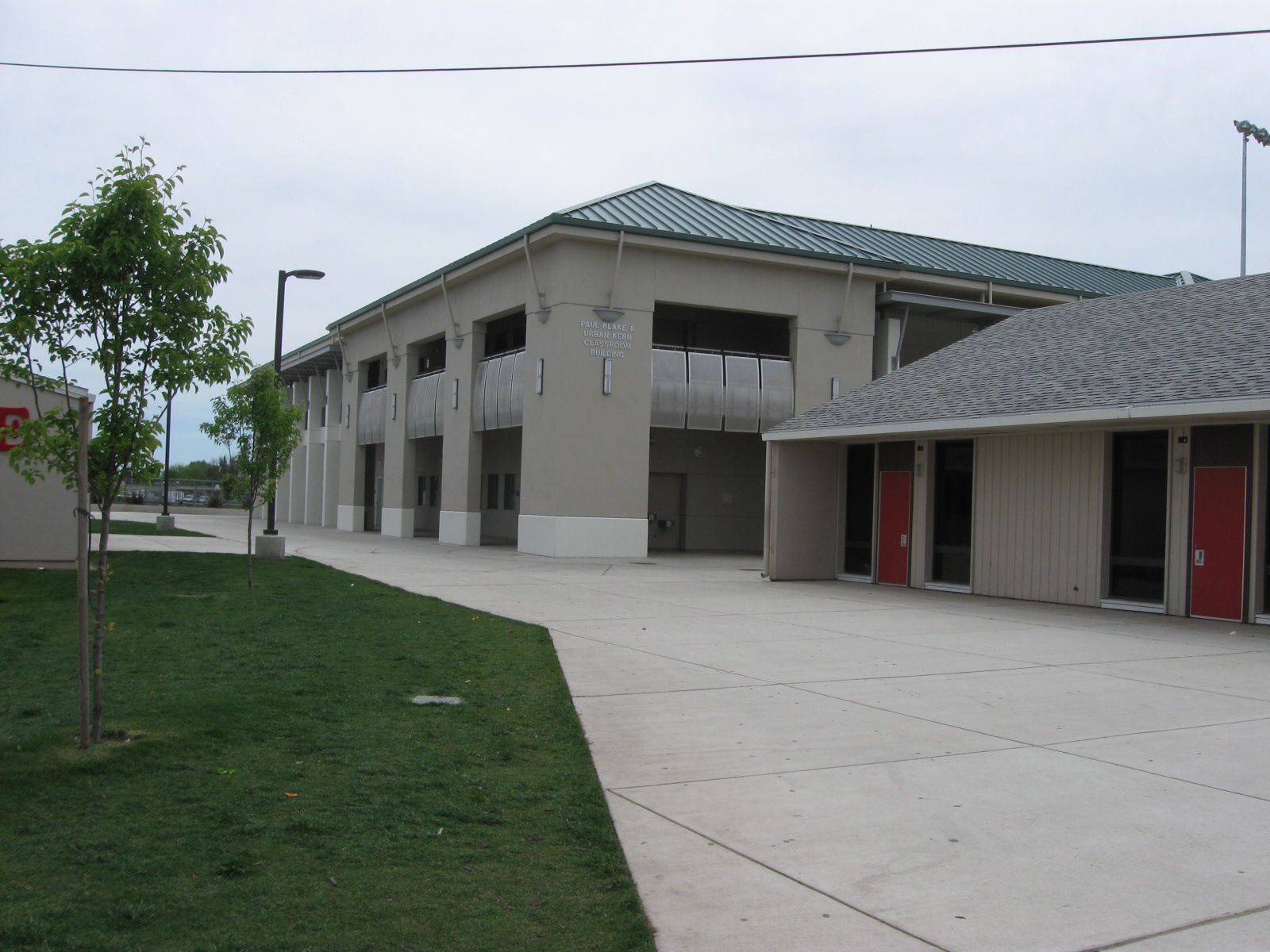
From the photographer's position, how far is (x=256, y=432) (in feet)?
60.0

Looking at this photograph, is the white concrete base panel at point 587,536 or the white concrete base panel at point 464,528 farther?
the white concrete base panel at point 464,528

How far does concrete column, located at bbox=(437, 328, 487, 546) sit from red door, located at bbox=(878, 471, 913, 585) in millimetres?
14709

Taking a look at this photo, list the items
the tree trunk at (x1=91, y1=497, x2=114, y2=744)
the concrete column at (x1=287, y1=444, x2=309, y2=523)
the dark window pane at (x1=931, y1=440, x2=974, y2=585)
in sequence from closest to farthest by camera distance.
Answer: the tree trunk at (x1=91, y1=497, x2=114, y2=744), the dark window pane at (x1=931, y1=440, x2=974, y2=585), the concrete column at (x1=287, y1=444, x2=309, y2=523)

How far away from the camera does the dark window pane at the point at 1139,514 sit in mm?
16156

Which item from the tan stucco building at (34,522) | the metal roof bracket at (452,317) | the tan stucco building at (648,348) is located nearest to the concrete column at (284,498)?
the tan stucco building at (648,348)

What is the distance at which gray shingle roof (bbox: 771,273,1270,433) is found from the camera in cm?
1515

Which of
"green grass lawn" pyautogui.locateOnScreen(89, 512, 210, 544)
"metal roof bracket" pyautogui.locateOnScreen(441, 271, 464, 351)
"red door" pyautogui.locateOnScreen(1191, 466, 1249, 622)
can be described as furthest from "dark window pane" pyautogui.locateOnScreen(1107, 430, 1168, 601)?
"green grass lawn" pyautogui.locateOnScreen(89, 512, 210, 544)

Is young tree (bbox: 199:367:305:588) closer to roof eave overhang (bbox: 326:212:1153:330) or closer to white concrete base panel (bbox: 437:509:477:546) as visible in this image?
roof eave overhang (bbox: 326:212:1153:330)

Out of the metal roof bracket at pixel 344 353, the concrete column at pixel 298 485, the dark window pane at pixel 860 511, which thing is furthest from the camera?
the concrete column at pixel 298 485

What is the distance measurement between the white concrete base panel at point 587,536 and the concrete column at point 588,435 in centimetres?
2

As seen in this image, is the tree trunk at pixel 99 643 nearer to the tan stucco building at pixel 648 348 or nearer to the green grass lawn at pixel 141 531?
the tan stucco building at pixel 648 348

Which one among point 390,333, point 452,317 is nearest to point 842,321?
point 452,317

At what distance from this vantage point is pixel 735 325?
112 feet

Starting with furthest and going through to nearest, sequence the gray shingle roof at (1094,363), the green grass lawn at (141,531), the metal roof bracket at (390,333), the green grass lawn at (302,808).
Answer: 1. the metal roof bracket at (390,333)
2. the green grass lawn at (141,531)
3. the gray shingle roof at (1094,363)
4. the green grass lawn at (302,808)
